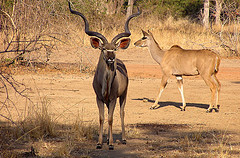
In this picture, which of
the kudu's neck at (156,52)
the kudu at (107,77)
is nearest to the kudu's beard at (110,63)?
the kudu at (107,77)

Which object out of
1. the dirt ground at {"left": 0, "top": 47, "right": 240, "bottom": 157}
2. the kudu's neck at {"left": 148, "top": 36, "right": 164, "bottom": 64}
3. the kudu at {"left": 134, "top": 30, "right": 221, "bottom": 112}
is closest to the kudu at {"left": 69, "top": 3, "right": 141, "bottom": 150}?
the dirt ground at {"left": 0, "top": 47, "right": 240, "bottom": 157}

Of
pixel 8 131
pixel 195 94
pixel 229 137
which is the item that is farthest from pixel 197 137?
pixel 195 94

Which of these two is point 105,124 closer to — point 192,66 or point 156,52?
point 192,66

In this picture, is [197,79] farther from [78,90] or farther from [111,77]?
[111,77]

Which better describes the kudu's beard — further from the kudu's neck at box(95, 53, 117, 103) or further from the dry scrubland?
the dry scrubland

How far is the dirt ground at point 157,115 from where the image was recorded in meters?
6.29

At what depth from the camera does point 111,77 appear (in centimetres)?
598

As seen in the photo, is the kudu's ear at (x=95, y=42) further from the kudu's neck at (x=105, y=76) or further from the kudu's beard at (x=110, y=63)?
the kudu's beard at (x=110, y=63)

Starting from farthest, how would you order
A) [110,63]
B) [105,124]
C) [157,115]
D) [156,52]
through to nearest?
[156,52] → [157,115] → [105,124] → [110,63]

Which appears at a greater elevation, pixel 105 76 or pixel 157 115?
pixel 105 76

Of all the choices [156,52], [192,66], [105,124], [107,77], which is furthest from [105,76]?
[156,52]

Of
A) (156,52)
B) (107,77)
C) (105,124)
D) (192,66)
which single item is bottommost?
(105,124)

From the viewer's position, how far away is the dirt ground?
6285 mm

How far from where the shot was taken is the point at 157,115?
933cm
